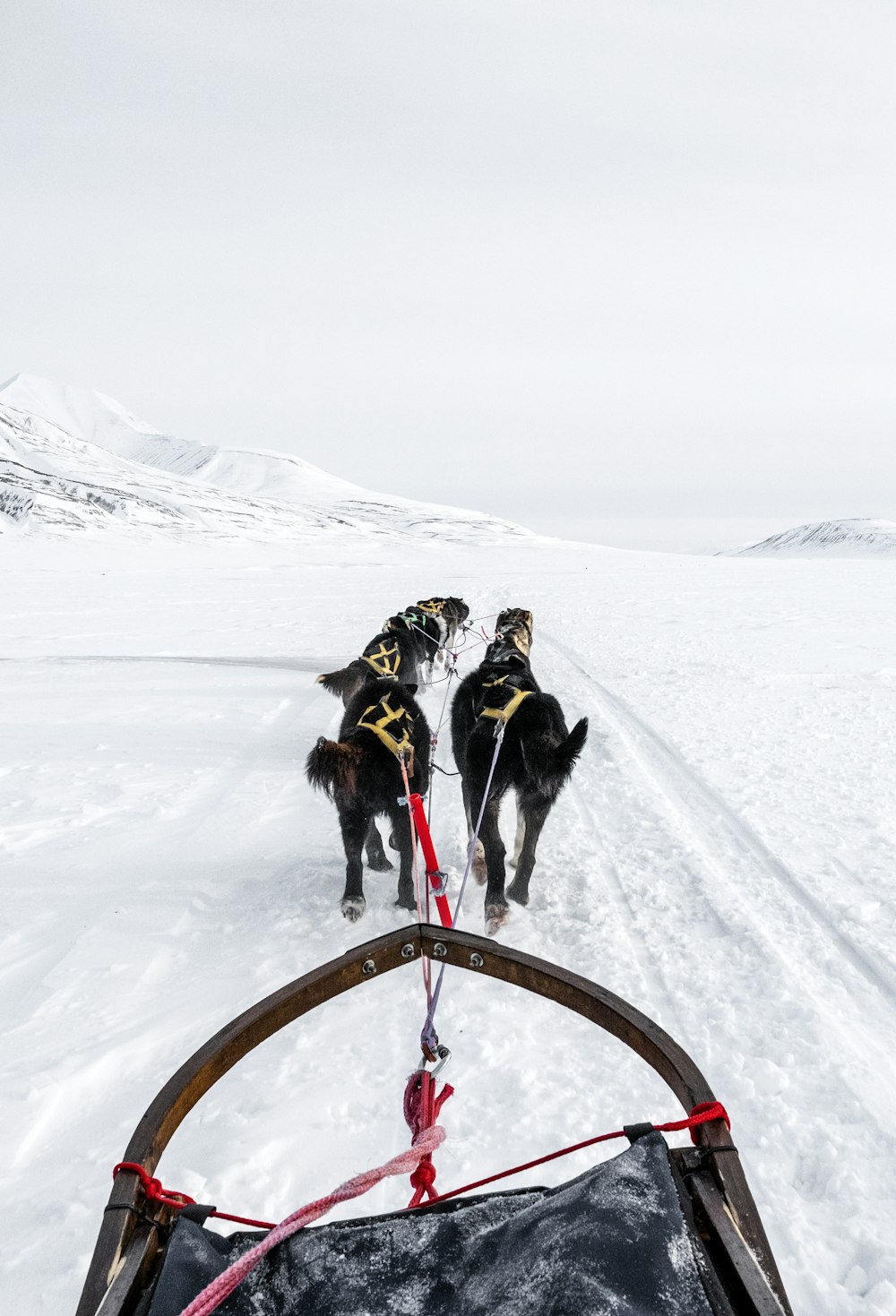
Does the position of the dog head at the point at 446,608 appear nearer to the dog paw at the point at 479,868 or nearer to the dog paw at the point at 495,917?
the dog paw at the point at 479,868

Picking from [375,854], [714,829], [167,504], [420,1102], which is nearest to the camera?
[420,1102]

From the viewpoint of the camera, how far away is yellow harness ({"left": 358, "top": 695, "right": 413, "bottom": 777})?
11.6 feet

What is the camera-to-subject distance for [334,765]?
3439mm

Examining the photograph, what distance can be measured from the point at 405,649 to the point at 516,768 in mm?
3437

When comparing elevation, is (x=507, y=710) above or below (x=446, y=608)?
below

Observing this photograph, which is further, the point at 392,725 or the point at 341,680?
the point at 341,680

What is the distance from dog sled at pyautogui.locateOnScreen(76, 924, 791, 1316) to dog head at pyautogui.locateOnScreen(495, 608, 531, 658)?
166 inches

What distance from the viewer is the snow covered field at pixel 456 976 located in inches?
86.2

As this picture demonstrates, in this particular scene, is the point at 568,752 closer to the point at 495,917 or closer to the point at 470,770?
the point at 470,770

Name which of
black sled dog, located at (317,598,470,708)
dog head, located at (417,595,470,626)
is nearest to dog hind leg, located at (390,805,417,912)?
black sled dog, located at (317,598,470,708)

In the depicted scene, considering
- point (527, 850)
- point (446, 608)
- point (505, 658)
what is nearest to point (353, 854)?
point (527, 850)

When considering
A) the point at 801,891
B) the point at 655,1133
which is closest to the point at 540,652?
the point at 801,891

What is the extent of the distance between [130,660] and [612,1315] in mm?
10867

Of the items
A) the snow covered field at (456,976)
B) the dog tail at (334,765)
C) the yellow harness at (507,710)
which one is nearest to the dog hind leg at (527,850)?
the snow covered field at (456,976)
